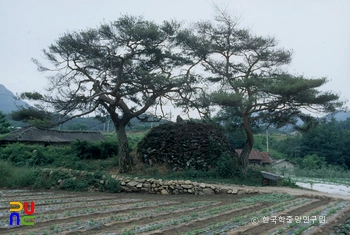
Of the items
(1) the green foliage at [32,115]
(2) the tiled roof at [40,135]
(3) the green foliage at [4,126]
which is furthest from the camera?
(3) the green foliage at [4,126]

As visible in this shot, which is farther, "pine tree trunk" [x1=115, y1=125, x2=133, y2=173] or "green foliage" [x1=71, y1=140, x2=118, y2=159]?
"green foliage" [x1=71, y1=140, x2=118, y2=159]

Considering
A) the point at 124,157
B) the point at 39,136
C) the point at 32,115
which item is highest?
the point at 32,115

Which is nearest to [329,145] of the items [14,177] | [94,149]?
[94,149]

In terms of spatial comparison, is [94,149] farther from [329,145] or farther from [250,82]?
[329,145]

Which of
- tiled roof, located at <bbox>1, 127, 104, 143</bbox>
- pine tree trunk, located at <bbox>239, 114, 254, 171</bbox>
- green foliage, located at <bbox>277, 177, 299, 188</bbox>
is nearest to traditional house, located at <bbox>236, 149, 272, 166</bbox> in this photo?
tiled roof, located at <bbox>1, 127, 104, 143</bbox>

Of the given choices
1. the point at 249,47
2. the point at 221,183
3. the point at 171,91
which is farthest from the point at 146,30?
the point at 221,183

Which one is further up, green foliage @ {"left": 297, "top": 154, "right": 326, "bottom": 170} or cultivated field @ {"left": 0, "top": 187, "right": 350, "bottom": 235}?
green foliage @ {"left": 297, "top": 154, "right": 326, "bottom": 170}

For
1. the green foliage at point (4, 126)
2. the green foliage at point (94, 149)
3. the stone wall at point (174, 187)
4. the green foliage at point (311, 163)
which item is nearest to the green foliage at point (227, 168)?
the stone wall at point (174, 187)

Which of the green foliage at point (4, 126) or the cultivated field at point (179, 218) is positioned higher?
the green foliage at point (4, 126)

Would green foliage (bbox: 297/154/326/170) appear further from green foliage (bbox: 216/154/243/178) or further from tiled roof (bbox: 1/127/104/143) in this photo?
tiled roof (bbox: 1/127/104/143)

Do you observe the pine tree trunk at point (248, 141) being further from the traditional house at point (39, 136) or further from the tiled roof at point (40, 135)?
the traditional house at point (39, 136)

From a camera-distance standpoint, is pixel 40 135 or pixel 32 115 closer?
pixel 32 115

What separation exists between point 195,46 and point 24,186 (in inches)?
333

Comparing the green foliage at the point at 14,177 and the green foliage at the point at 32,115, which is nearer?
the green foliage at the point at 14,177
